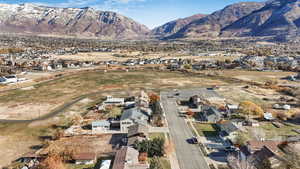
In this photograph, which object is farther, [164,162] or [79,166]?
[164,162]

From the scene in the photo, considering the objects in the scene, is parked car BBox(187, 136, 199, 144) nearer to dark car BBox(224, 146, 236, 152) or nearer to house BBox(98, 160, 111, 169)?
dark car BBox(224, 146, 236, 152)

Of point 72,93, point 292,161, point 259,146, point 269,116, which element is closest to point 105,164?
point 259,146

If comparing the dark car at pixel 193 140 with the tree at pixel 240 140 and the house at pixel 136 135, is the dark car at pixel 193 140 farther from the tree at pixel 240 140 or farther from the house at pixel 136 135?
the house at pixel 136 135

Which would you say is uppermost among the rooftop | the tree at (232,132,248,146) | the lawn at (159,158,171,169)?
the tree at (232,132,248,146)

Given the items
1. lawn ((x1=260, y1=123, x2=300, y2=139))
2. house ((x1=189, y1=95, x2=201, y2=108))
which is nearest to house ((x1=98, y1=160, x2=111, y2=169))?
lawn ((x1=260, y1=123, x2=300, y2=139))

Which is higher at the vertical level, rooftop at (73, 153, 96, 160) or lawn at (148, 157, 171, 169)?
rooftop at (73, 153, 96, 160)

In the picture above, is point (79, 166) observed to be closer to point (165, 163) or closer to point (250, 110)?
point (165, 163)

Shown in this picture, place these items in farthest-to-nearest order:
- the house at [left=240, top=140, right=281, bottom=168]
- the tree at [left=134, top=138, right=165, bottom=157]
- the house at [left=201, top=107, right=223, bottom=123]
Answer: the house at [left=201, top=107, right=223, bottom=123], the tree at [left=134, top=138, right=165, bottom=157], the house at [left=240, top=140, right=281, bottom=168]
